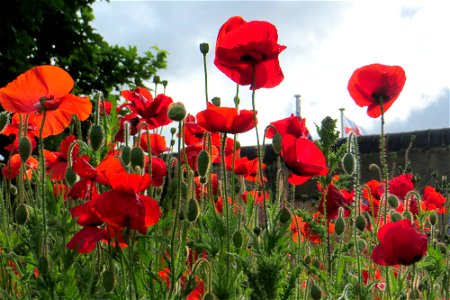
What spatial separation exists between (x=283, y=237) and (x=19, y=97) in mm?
834

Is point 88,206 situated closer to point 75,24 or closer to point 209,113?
point 209,113

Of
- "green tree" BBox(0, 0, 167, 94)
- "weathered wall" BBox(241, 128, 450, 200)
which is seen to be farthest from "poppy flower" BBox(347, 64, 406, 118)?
"green tree" BBox(0, 0, 167, 94)

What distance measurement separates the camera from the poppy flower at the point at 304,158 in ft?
6.50

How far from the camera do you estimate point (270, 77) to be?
2.13 m

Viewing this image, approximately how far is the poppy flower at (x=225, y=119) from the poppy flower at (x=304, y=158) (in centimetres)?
15

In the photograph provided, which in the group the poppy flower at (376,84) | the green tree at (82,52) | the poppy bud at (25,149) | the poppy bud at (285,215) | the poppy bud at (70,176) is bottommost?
the poppy bud at (285,215)

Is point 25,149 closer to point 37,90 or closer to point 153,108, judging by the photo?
point 37,90

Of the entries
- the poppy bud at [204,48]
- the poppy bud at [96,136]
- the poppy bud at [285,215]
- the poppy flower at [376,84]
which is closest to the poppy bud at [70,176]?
the poppy bud at [96,136]

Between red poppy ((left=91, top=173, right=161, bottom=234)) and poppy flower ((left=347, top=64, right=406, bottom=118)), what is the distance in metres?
1.05

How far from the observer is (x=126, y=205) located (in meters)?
1.45

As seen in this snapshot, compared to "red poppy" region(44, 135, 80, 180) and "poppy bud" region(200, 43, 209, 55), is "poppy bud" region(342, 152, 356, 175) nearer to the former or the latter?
"poppy bud" region(200, 43, 209, 55)

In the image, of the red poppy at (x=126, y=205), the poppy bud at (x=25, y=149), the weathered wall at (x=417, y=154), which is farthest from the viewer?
the weathered wall at (x=417, y=154)

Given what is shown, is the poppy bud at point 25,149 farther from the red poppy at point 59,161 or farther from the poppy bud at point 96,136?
the red poppy at point 59,161

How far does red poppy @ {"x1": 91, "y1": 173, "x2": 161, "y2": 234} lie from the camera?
1.45m
